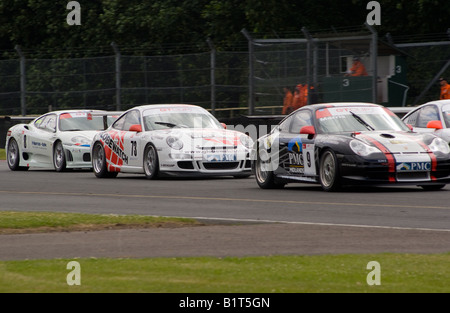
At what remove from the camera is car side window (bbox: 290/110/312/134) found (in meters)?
16.3

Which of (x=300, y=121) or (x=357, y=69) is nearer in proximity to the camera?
(x=300, y=121)

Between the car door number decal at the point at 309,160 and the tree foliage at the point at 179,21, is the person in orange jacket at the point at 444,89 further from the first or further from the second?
the tree foliage at the point at 179,21

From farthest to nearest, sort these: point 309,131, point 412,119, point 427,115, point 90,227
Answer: point 412,119 → point 427,115 → point 309,131 → point 90,227

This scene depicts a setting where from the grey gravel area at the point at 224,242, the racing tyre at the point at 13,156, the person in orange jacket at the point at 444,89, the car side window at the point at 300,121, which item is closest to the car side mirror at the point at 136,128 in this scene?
the car side window at the point at 300,121

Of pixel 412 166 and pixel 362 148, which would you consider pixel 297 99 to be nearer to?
pixel 362 148

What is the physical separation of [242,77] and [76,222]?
651 inches

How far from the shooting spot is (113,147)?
2045 cm

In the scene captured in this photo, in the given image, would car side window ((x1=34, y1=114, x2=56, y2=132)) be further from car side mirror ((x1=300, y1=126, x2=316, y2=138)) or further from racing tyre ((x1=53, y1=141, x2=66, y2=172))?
car side mirror ((x1=300, y1=126, x2=316, y2=138))

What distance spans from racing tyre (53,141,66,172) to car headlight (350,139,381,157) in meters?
9.29

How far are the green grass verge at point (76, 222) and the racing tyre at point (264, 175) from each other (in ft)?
16.4

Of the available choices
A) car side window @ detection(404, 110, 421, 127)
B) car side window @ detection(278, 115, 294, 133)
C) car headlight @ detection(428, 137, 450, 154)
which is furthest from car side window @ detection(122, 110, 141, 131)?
car headlight @ detection(428, 137, 450, 154)

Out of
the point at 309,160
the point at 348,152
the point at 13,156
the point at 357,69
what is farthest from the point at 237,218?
the point at 357,69

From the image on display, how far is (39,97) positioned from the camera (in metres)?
31.6
